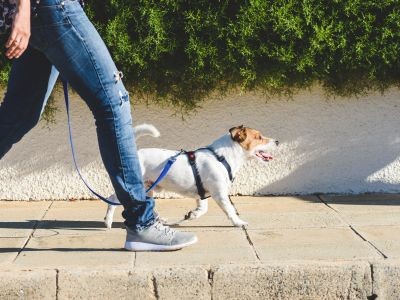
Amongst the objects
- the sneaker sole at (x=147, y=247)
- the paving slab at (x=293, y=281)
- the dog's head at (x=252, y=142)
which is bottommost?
the paving slab at (x=293, y=281)

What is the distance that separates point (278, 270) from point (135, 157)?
3.43ft

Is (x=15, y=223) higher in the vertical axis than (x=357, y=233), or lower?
lower

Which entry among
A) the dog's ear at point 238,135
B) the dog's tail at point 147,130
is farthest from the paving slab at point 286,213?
the dog's tail at point 147,130

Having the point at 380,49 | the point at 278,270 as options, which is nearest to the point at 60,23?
the point at 278,270

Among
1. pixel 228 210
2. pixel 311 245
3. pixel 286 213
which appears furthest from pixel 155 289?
pixel 286 213

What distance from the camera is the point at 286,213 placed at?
5.84 metres

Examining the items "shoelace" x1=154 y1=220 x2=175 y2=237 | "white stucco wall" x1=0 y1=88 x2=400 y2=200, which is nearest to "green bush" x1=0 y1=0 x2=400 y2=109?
"white stucco wall" x1=0 y1=88 x2=400 y2=200

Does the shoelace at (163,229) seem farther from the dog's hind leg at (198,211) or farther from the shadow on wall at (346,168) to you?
the shadow on wall at (346,168)

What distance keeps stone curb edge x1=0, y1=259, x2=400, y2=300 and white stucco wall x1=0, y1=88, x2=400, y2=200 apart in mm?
2518

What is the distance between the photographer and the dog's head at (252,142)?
5734 millimetres

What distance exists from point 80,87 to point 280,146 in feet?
9.80

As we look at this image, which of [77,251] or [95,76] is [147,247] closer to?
[77,251]

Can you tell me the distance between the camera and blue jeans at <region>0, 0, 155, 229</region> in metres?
3.94

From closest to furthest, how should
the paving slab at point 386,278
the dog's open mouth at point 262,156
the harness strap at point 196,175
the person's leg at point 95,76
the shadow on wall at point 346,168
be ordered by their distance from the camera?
1. the person's leg at point 95,76
2. the paving slab at point 386,278
3. the harness strap at point 196,175
4. the dog's open mouth at point 262,156
5. the shadow on wall at point 346,168
